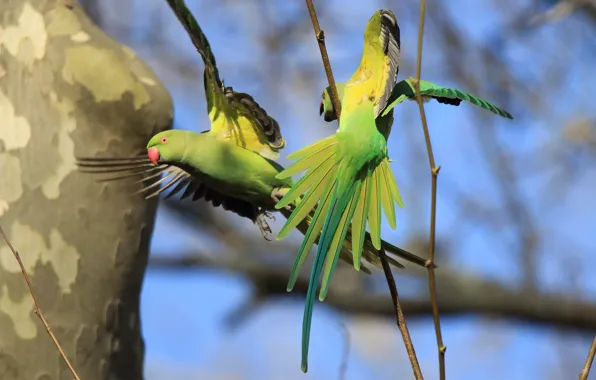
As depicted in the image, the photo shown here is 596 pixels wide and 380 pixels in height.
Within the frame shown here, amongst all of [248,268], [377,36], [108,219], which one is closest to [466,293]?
[248,268]

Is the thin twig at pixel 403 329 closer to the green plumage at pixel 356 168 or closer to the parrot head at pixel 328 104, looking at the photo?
the green plumage at pixel 356 168

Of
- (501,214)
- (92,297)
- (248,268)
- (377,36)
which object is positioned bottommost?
(92,297)

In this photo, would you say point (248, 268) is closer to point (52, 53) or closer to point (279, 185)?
point (52, 53)

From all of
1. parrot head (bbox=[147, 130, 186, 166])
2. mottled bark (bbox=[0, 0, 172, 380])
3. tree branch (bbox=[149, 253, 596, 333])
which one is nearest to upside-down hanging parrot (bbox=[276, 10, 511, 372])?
parrot head (bbox=[147, 130, 186, 166])

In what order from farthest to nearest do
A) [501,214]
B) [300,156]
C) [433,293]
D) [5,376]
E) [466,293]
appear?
[501,214]
[466,293]
[5,376]
[300,156]
[433,293]

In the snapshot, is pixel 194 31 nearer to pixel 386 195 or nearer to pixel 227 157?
Answer: pixel 227 157

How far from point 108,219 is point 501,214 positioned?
3.19 meters

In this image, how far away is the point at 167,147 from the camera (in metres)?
1.11

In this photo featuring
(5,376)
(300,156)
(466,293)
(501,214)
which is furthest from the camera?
(501,214)

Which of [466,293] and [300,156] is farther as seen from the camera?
[466,293]

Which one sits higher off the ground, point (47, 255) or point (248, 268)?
point (248, 268)

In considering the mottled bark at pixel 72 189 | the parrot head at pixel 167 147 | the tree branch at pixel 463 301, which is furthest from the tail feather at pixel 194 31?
the tree branch at pixel 463 301

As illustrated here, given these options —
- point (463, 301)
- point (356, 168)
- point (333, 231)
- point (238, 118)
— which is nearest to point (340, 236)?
point (333, 231)

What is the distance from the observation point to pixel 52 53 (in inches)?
65.2
